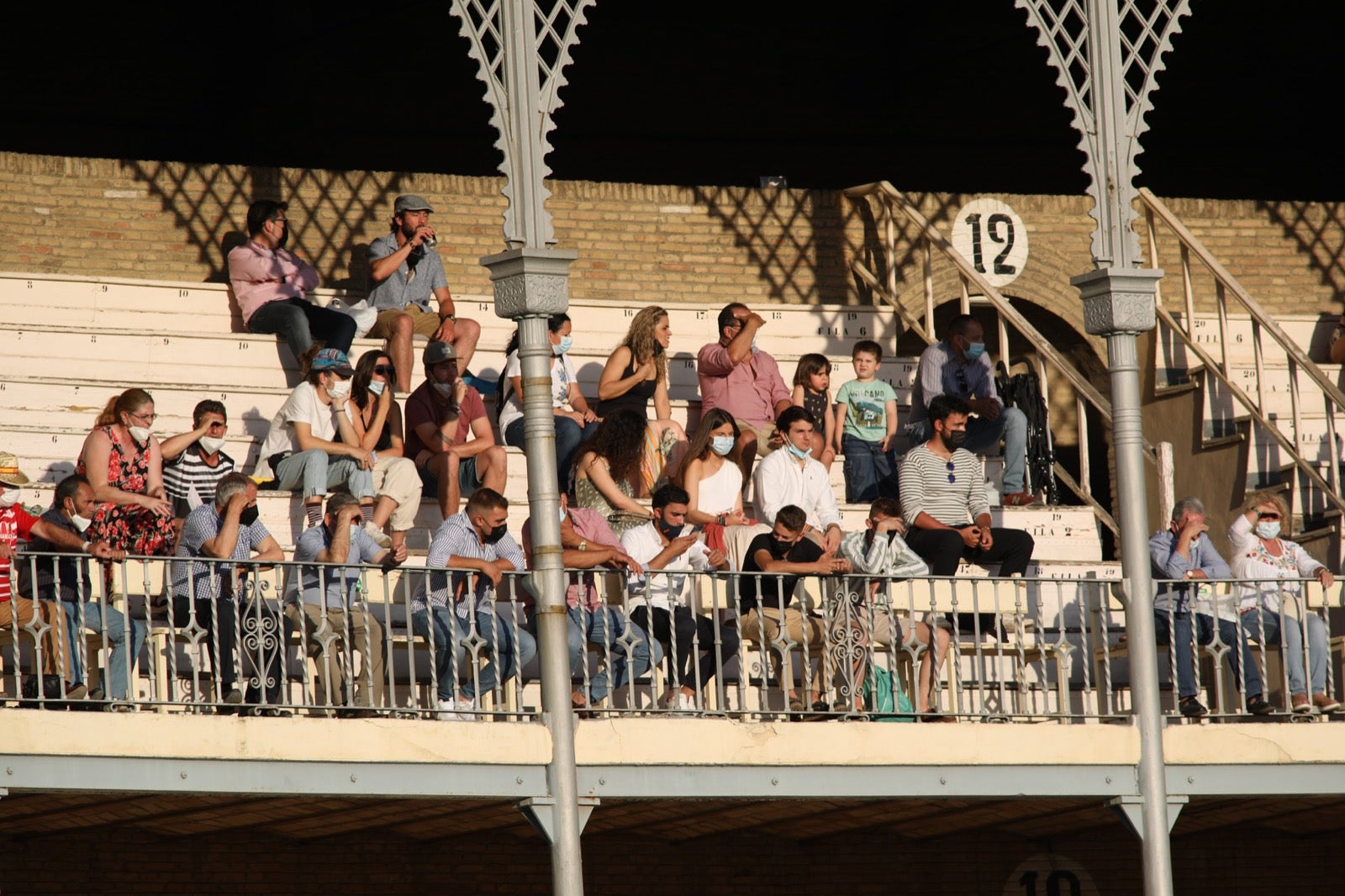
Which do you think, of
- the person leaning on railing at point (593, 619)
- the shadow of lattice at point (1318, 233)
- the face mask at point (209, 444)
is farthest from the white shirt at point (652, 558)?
the shadow of lattice at point (1318, 233)

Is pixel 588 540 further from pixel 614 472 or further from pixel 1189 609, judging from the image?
pixel 1189 609

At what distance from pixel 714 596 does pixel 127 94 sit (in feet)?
31.8

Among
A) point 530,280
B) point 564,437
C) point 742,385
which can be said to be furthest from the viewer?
point 742,385

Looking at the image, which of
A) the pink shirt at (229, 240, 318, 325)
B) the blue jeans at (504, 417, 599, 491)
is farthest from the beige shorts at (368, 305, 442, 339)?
the blue jeans at (504, 417, 599, 491)

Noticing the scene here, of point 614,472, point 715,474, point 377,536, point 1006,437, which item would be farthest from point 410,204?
point 1006,437

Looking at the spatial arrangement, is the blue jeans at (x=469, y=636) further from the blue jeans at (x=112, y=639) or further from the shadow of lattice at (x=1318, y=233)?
the shadow of lattice at (x=1318, y=233)

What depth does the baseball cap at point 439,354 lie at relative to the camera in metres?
13.7

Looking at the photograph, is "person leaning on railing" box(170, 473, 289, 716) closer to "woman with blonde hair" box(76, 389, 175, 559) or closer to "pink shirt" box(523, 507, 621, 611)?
"woman with blonde hair" box(76, 389, 175, 559)

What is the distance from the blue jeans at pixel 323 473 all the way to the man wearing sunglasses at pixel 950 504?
3114 millimetres

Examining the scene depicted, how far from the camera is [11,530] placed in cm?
1097

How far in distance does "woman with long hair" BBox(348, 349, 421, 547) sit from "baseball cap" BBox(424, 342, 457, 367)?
0.23 m

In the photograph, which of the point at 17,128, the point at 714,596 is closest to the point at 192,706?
the point at 714,596

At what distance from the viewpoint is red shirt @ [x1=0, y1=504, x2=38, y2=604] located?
34.7 feet

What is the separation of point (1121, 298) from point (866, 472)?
2945mm
